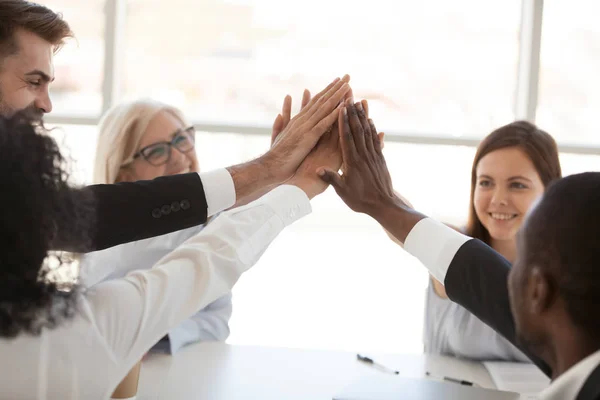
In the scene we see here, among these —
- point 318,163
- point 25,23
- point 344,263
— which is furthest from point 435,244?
point 344,263

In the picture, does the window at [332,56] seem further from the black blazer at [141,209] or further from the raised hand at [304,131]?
the black blazer at [141,209]

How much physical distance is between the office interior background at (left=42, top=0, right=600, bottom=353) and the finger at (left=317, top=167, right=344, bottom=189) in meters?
2.52

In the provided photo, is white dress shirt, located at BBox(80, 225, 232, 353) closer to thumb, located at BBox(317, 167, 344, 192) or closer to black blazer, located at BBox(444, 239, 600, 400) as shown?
thumb, located at BBox(317, 167, 344, 192)

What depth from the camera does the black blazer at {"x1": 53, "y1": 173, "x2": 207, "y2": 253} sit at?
65.3 inches

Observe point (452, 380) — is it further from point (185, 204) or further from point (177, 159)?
point (177, 159)

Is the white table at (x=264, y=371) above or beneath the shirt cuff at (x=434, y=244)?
beneath

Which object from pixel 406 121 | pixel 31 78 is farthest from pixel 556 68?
pixel 31 78

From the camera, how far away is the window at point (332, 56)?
509 cm

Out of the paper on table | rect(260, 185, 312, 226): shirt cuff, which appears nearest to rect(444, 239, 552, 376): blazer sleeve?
the paper on table

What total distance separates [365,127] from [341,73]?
3029 millimetres

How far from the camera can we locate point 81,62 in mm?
4988

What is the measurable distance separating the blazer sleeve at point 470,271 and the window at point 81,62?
11.4 feet

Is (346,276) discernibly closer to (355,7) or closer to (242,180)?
(355,7)

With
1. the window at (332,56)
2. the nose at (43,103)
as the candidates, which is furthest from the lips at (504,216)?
the window at (332,56)
